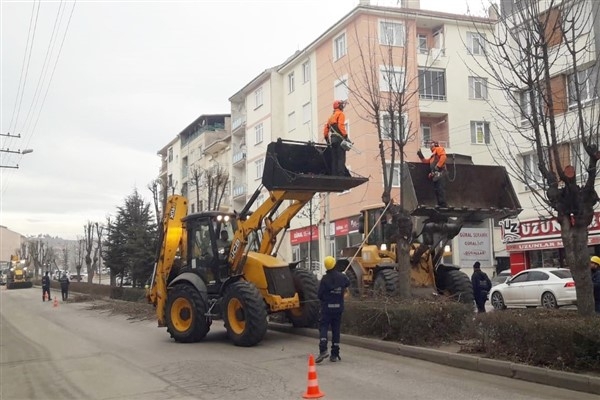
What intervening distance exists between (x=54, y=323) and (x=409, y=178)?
45.1 feet

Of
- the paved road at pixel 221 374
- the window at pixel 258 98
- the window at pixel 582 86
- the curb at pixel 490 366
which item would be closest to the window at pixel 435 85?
the window at pixel 258 98

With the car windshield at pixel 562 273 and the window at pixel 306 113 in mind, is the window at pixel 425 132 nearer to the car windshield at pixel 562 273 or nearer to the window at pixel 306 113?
the window at pixel 306 113

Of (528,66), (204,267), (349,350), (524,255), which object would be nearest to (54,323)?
(204,267)

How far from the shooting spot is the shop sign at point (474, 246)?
35219mm

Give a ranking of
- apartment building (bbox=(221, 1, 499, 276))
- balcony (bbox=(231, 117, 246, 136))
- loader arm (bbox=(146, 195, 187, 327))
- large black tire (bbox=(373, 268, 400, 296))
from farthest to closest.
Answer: balcony (bbox=(231, 117, 246, 136)), apartment building (bbox=(221, 1, 499, 276)), large black tire (bbox=(373, 268, 400, 296)), loader arm (bbox=(146, 195, 187, 327))

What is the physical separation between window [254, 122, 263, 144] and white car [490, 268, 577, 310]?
28.5 meters

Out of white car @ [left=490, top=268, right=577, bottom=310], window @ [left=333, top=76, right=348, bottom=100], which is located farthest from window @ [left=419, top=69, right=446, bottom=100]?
white car @ [left=490, top=268, right=577, bottom=310]

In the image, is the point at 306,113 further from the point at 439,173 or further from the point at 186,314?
the point at 186,314

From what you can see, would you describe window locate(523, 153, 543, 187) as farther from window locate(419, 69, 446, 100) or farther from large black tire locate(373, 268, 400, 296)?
window locate(419, 69, 446, 100)

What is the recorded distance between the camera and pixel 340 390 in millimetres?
7715

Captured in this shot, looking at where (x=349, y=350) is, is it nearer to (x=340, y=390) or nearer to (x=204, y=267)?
(x=340, y=390)

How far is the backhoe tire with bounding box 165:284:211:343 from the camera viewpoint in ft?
40.7

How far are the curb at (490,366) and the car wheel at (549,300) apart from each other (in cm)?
1006

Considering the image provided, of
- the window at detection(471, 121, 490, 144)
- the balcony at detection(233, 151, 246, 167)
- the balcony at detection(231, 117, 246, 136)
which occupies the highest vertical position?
the balcony at detection(231, 117, 246, 136)
